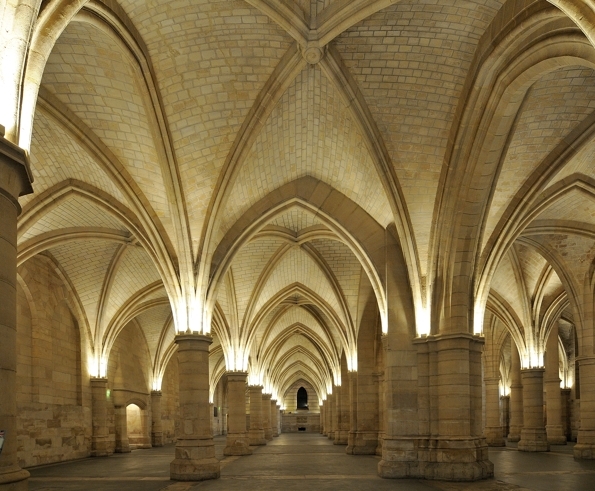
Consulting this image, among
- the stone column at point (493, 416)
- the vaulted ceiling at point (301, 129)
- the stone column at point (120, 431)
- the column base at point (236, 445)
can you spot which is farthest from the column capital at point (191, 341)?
the stone column at point (493, 416)

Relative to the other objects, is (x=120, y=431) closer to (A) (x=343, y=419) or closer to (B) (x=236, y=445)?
(B) (x=236, y=445)

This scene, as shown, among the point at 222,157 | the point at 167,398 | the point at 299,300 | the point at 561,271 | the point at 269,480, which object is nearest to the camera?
the point at 269,480

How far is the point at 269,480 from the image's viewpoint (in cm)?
1487

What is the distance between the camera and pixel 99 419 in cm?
2555

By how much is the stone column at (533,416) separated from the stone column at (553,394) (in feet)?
9.04

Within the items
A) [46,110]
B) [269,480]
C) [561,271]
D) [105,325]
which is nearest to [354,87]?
[46,110]

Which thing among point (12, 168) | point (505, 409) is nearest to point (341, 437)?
point (505, 409)

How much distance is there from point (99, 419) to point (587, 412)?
56.3ft

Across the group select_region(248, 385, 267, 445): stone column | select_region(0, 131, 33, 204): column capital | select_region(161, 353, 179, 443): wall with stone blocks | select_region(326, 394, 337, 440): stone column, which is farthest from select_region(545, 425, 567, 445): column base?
select_region(0, 131, 33, 204): column capital

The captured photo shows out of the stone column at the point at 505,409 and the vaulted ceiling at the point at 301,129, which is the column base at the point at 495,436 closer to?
the vaulted ceiling at the point at 301,129

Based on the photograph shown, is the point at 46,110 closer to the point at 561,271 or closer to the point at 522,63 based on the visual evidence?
the point at 522,63

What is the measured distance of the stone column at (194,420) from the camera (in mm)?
15867

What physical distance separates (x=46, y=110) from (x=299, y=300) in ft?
61.7

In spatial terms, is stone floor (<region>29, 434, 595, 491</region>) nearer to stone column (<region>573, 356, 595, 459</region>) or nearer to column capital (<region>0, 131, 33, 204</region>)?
stone column (<region>573, 356, 595, 459</region>)
